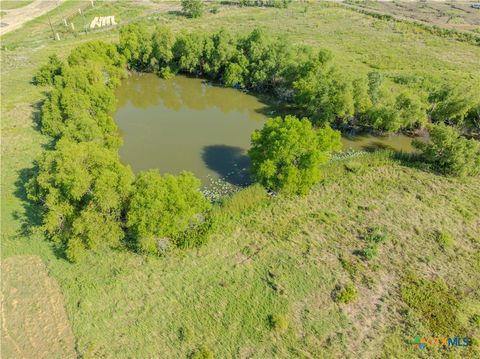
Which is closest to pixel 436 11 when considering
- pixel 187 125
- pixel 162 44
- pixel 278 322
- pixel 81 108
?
pixel 162 44

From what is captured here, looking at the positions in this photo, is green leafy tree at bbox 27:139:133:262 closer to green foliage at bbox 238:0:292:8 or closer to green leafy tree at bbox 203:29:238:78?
green leafy tree at bbox 203:29:238:78

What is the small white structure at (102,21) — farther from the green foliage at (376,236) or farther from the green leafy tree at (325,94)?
the green foliage at (376,236)

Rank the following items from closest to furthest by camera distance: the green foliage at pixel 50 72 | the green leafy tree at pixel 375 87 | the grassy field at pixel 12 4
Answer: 1. the green leafy tree at pixel 375 87
2. the green foliage at pixel 50 72
3. the grassy field at pixel 12 4

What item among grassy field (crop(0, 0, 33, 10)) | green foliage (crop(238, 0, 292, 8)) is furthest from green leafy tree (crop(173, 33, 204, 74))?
grassy field (crop(0, 0, 33, 10))

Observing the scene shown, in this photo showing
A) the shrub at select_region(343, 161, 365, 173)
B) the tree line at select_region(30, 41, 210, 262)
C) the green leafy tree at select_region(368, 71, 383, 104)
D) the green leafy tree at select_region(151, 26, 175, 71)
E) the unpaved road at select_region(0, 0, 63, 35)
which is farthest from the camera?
the unpaved road at select_region(0, 0, 63, 35)

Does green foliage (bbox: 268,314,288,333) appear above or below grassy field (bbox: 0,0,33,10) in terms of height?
below

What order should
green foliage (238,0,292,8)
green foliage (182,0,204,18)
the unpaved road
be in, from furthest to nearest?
green foliage (238,0,292,8) < green foliage (182,0,204,18) < the unpaved road

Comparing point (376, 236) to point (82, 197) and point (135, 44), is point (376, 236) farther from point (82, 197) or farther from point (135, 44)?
point (135, 44)

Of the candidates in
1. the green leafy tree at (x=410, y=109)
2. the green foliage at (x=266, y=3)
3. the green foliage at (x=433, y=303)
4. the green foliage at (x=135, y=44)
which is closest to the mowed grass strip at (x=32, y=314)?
the green foliage at (x=433, y=303)
